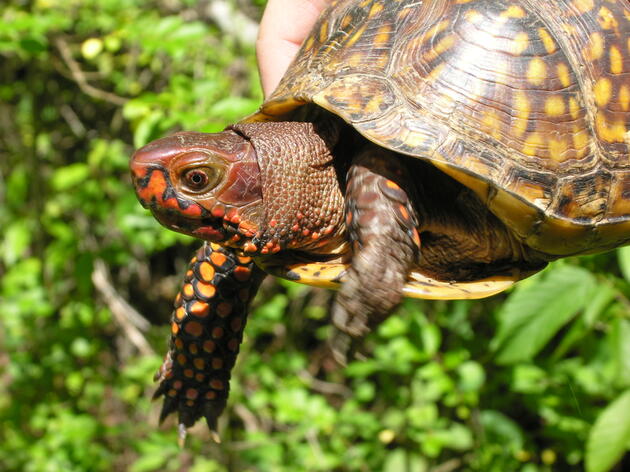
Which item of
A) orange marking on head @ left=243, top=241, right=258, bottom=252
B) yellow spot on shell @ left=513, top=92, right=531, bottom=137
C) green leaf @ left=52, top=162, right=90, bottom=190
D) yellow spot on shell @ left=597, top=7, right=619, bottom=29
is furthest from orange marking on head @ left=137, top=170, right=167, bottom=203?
green leaf @ left=52, top=162, right=90, bottom=190

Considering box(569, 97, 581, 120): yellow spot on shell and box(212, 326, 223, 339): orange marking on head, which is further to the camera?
box(212, 326, 223, 339): orange marking on head

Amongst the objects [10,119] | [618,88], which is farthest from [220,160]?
[10,119]

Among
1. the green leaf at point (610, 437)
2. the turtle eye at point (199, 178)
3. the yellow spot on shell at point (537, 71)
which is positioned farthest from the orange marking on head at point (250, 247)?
the green leaf at point (610, 437)

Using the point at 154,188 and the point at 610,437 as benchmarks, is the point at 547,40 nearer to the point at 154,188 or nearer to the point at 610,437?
the point at 154,188

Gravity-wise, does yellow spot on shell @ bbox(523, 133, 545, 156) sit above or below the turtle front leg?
above

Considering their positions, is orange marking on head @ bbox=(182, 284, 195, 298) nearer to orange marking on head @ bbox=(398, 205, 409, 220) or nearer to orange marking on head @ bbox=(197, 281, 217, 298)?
orange marking on head @ bbox=(197, 281, 217, 298)

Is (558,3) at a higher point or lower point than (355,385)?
higher

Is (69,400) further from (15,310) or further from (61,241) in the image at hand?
(61,241)
